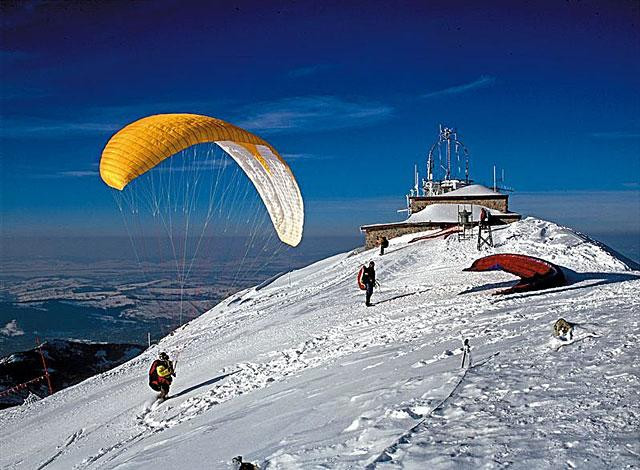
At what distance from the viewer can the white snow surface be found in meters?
5.34

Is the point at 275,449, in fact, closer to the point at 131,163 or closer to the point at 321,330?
the point at 131,163

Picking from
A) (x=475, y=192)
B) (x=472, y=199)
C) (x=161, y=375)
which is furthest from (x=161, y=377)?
(x=475, y=192)

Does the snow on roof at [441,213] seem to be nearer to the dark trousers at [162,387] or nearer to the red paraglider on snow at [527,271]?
the red paraglider on snow at [527,271]

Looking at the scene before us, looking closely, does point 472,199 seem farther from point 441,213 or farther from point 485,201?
point 441,213

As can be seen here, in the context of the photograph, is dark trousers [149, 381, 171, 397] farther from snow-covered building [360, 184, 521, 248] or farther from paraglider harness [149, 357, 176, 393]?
snow-covered building [360, 184, 521, 248]

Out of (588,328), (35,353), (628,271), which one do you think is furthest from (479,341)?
(35,353)

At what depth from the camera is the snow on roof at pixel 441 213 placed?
3488 cm

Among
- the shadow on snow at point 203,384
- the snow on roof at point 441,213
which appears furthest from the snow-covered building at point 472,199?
the shadow on snow at point 203,384

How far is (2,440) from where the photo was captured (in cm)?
1220

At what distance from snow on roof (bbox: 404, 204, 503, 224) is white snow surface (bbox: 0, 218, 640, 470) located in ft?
51.1

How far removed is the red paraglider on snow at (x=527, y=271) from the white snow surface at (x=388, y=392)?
0.53 metres

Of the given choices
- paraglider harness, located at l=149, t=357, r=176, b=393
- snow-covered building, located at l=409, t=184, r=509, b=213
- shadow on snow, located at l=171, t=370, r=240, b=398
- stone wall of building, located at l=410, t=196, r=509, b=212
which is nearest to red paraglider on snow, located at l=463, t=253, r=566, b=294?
shadow on snow, located at l=171, t=370, r=240, b=398

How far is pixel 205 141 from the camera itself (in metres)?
11.2

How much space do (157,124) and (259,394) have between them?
542cm
